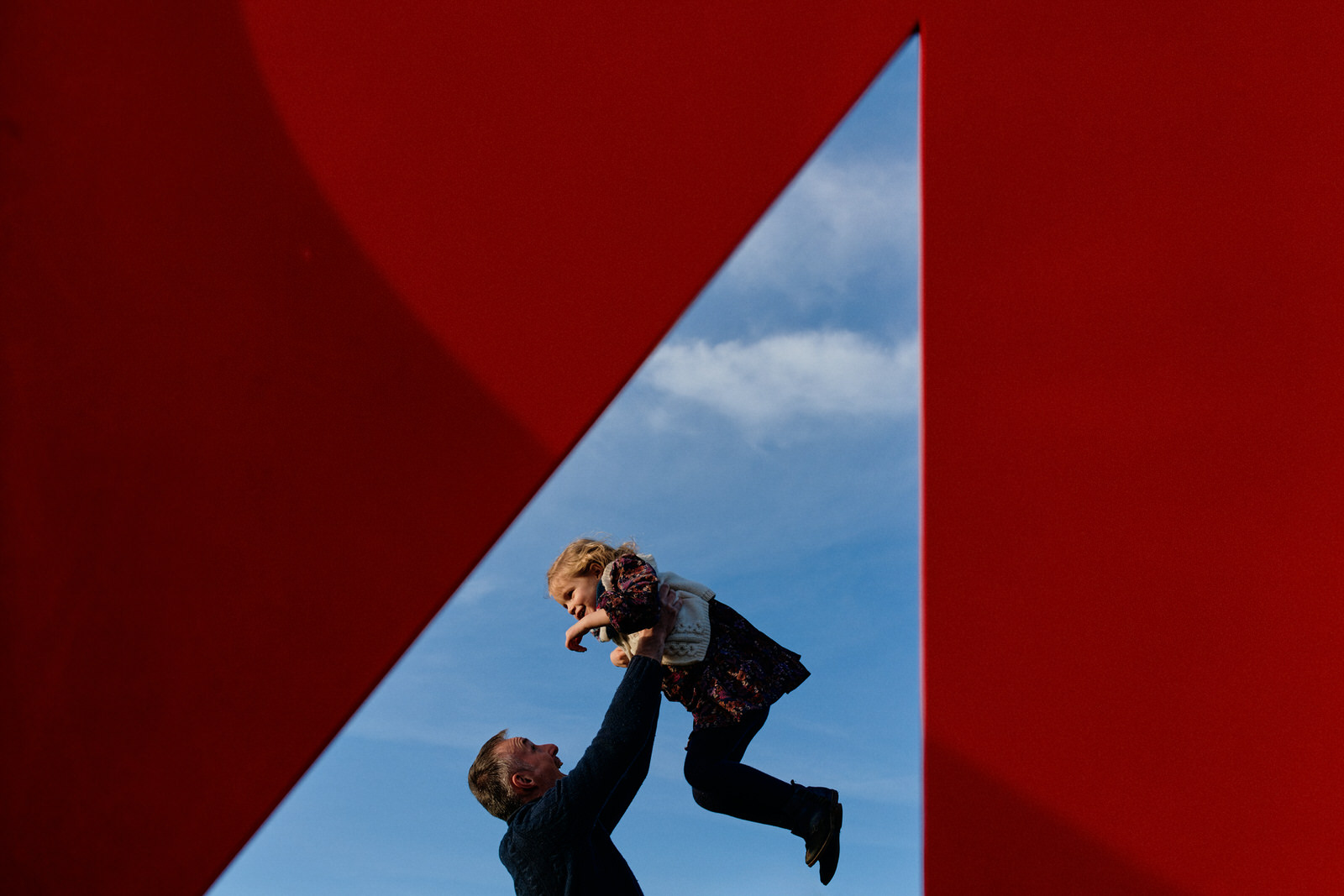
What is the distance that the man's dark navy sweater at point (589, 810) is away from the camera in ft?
7.29

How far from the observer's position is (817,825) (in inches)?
106

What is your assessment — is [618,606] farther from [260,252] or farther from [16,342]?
[16,342]

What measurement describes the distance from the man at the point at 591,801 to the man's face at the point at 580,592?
1.17ft

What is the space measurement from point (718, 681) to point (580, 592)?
1.50 ft

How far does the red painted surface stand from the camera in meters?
2.26

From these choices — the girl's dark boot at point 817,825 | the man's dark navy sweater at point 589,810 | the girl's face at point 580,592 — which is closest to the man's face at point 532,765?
the man's dark navy sweater at point 589,810

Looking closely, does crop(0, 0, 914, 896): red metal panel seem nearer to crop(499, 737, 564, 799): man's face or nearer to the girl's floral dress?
crop(499, 737, 564, 799): man's face

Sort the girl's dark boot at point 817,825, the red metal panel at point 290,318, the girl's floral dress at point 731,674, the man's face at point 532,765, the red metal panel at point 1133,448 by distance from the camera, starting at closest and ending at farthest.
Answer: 1. the red metal panel at point 1133,448
2. the red metal panel at point 290,318
3. the man's face at point 532,765
4. the girl's dark boot at point 817,825
5. the girl's floral dress at point 731,674

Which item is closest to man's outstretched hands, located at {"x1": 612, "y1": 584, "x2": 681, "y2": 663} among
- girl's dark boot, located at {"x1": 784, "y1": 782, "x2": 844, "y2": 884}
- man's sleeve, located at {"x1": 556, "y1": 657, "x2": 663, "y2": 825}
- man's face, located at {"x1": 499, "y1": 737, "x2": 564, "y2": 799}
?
man's sleeve, located at {"x1": 556, "y1": 657, "x2": 663, "y2": 825}

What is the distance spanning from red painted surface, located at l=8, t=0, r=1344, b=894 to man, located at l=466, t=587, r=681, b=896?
0.47 metres

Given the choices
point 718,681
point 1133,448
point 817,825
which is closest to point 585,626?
point 718,681

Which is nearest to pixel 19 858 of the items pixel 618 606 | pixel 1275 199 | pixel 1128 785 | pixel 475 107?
pixel 618 606

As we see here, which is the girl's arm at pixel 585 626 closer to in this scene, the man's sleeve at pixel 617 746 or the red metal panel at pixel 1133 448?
the man's sleeve at pixel 617 746

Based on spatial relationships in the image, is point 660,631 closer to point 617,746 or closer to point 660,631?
point 660,631
